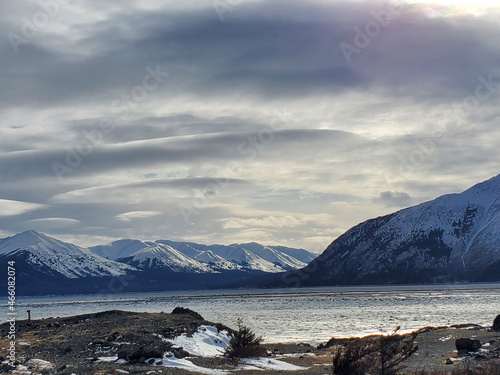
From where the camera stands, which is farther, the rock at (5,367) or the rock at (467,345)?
the rock at (467,345)

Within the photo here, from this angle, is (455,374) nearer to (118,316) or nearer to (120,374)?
(120,374)

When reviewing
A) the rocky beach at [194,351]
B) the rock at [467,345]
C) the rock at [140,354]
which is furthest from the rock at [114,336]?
the rock at [467,345]

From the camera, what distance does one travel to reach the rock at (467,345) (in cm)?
3619

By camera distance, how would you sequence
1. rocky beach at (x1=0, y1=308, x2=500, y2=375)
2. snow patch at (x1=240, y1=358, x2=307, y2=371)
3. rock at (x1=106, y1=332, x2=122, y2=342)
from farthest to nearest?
1. rock at (x1=106, y1=332, x2=122, y2=342)
2. snow patch at (x1=240, y1=358, x2=307, y2=371)
3. rocky beach at (x1=0, y1=308, x2=500, y2=375)

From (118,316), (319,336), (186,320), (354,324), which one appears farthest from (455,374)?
(354,324)

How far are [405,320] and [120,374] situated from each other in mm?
51740

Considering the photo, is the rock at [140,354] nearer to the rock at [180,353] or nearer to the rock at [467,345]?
the rock at [180,353]

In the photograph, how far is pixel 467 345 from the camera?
119ft

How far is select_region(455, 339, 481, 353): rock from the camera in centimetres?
3619

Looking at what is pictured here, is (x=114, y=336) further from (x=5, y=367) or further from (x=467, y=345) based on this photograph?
(x=467, y=345)

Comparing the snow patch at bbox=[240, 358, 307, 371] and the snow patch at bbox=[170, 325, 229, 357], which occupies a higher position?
the snow patch at bbox=[170, 325, 229, 357]

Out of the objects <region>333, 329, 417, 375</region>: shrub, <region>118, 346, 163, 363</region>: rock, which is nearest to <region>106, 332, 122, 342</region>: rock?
<region>118, 346, 163, 363</region>: rock

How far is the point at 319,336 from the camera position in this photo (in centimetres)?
5694

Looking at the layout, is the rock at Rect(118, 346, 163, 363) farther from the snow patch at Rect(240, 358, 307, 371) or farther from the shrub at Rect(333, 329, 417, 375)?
the shrub at Rect(333, 329, 417, 375)
